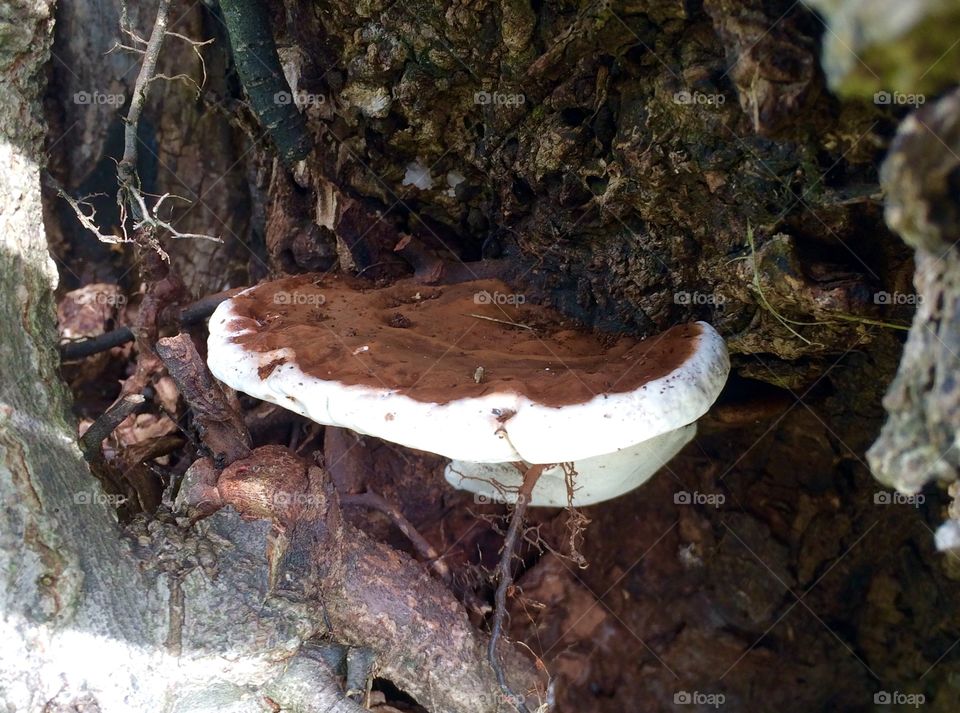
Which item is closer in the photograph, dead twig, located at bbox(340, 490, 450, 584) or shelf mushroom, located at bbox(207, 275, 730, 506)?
shelf mushroom, located at bbox(207, 275, 730, 506)

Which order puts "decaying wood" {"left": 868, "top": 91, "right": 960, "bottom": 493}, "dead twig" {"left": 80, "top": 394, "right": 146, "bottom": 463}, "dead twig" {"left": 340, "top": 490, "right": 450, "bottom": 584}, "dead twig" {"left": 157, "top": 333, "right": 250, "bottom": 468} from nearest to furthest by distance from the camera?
"decaying wood" {"left": 868, "top": 91, "right": 960, "bottom": 493}, "dead twig" {"left": 157, "top": 333, "right": 250, "bottom": 468}, "dead twig" {"left": 80, "top": 394, "right": 146, "bottom": 463}, "dead twig" {"left": 340, "top": 490, "right": 450, "bottom": 584}

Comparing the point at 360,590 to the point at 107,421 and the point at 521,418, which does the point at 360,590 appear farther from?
the point at 107,421

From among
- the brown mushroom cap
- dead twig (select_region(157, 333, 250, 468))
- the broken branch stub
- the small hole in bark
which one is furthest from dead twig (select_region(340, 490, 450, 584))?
the small hole in bark

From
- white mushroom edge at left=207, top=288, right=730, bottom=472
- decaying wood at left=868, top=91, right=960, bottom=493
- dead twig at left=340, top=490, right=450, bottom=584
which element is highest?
decaying wood at left=868, top=91, right=960, bottom=493

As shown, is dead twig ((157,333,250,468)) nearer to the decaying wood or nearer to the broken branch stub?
the broken branch stub

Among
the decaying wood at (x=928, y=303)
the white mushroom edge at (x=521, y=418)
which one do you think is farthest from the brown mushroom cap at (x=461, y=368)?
the decaying wood at (x=928, y=303)

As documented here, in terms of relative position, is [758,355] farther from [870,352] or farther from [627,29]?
[627,29]

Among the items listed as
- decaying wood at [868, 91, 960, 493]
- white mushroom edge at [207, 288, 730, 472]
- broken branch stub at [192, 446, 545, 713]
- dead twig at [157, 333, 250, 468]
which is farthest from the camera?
dead twig at [157, 333, 250, 468]

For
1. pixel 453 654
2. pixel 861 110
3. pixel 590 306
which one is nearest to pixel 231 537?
pixel 453 654

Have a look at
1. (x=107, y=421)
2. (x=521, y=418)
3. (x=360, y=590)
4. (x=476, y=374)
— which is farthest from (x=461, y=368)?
(x=107, y=421)
